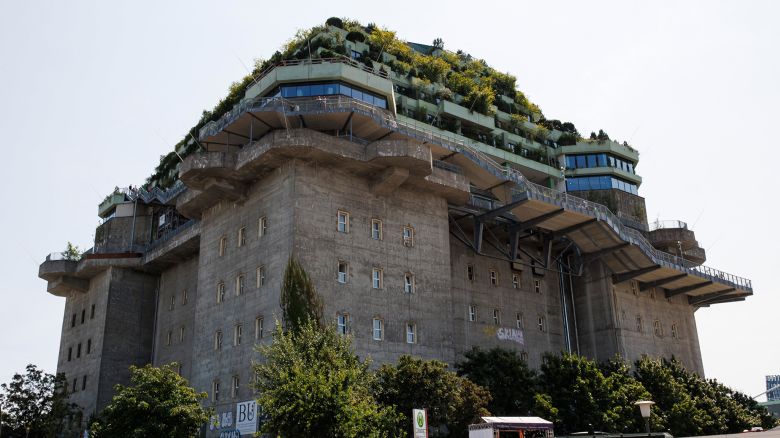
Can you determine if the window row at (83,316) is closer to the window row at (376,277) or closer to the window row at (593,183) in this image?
the window row at (376,277)

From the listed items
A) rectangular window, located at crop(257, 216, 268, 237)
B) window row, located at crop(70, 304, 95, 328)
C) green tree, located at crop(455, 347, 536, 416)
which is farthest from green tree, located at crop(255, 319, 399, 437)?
window row, located at crop(70, 304, 95, 328)

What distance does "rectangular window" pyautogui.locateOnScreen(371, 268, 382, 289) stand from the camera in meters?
51.7

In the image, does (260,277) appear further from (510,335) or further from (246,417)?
(510,335)

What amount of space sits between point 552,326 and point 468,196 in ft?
60.8

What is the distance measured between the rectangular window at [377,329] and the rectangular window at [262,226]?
10097 mm

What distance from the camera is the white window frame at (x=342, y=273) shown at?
50156 millimetres

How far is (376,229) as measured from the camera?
53.8 metres

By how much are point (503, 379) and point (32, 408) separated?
44.1m

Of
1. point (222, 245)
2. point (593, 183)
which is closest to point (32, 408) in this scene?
point (222, 245)

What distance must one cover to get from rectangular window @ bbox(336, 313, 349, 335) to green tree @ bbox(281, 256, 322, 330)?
2140mm

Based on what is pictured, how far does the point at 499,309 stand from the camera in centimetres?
6569

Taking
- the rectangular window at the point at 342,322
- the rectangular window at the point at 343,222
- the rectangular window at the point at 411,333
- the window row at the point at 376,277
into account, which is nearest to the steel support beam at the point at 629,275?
the window row at the point at 376,277

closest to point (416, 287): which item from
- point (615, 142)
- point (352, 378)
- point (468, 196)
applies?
point (468, 196)

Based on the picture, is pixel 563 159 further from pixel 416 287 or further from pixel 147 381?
pixel 147 381
